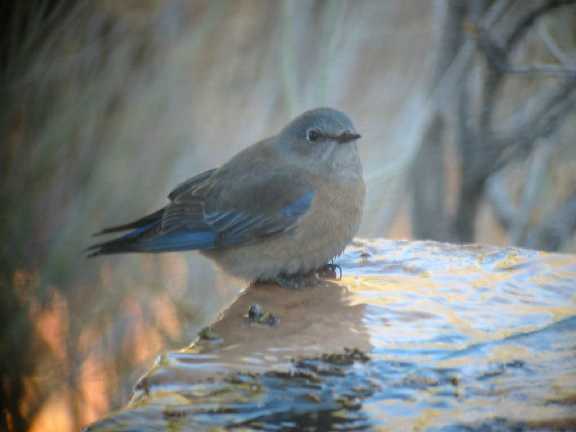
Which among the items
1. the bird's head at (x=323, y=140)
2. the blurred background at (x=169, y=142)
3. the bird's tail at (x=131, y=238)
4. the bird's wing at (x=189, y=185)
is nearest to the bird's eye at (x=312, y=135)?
the bird's head at (x=323, y=140)

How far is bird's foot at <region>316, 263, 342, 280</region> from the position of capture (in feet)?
12.3

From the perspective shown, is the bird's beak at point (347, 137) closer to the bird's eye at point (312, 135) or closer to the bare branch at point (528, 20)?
the bird's eye at point (312, 135)

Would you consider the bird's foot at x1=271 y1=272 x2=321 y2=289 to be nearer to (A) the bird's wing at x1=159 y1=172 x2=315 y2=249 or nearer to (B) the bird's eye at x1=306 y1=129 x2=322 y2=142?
(A) the bird's wing at x1=159 y1=172 x2=315 y2=249

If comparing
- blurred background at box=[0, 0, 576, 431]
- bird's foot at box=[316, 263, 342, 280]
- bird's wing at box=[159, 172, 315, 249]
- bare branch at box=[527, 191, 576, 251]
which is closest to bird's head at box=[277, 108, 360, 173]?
bird's wing at box=[159, 172, 315, 249]

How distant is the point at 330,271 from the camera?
3.82 metres

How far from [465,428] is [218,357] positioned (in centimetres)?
83

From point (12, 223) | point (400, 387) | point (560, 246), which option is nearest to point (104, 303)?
point (12, 223)

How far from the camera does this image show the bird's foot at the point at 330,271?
148 inches

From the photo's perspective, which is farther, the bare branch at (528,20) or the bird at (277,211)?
the bare branch at (528,20)

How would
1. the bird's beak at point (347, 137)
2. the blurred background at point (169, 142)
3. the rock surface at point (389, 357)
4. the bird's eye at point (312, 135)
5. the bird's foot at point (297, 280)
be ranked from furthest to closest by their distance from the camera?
1. the blurred background at point (169, 142)
2. the bird's eye at point (312, 135)
3. the bird's beak at point (347, 137)
4. the bird's foot at point (297, 280)
5. the rock surface at point (389, 357)

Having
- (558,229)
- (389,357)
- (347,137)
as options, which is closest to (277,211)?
(347,137)

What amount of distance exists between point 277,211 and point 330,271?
0.34 meters

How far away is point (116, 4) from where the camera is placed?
20.1 feet

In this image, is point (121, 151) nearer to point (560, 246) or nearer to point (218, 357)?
point (560, 246)
